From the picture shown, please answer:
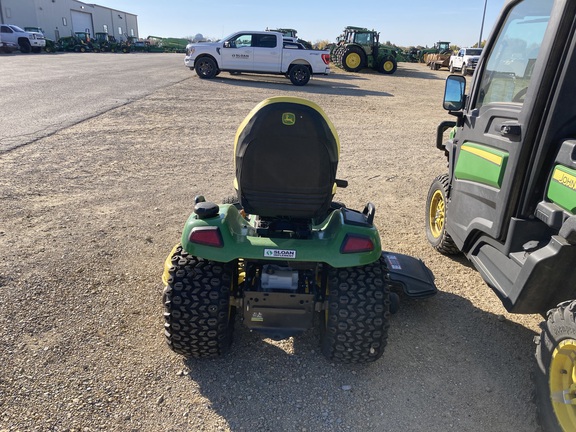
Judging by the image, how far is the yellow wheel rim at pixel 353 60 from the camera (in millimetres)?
26438

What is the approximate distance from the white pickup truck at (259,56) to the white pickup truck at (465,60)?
13.2 metres

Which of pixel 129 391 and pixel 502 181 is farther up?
pixel 502 181

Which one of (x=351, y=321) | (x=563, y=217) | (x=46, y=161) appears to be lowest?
(x=46, y=161)

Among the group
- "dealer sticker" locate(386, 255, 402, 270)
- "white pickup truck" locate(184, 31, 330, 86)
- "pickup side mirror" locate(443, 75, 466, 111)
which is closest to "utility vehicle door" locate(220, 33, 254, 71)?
"white pickup truck" locate(184, 31, 330, 86)

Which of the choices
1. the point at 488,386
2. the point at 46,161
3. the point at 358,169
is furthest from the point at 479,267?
the point at 46,161

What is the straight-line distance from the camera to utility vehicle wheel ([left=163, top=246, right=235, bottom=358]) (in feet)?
8.30

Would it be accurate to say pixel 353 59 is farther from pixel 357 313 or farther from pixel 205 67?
pixel 357 313

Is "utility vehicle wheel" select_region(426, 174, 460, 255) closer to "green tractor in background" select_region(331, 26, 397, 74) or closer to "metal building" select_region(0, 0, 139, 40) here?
"green tractor in background" select_region(331, 26, 397, 74)

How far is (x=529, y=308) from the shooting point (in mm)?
2562

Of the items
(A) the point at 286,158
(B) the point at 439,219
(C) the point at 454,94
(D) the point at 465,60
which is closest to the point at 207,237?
(A) the point at 286,158

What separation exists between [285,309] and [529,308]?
1404 mm

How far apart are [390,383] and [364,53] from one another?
86.1 feet

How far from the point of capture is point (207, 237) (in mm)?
2564

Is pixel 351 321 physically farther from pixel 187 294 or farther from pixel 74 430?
pixel 74 430
